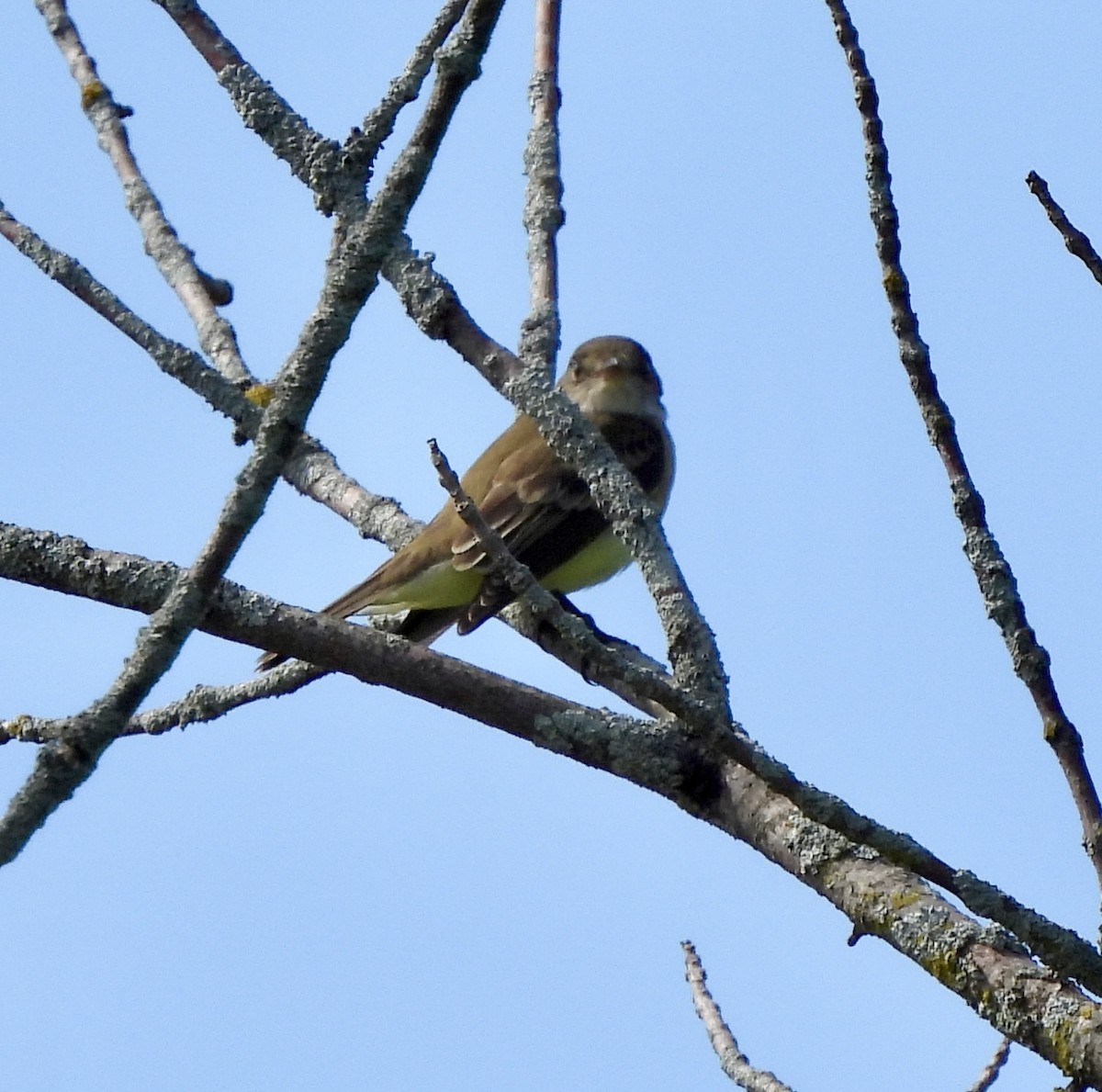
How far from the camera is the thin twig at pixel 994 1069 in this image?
3682mm

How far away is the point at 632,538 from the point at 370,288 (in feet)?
3.25

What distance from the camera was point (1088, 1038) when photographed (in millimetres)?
2402

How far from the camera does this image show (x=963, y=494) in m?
2.80

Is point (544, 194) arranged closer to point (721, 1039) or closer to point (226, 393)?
point (226, 393)

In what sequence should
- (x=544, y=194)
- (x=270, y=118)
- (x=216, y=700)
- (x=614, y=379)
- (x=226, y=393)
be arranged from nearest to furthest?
1. (x=226, y=393)
2. (x=270, y=118)
3. (x=216, y=700)
4. (x=544, y=194)
5. (x=614, y=379)

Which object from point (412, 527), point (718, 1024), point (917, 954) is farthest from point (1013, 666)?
point (412, 527)

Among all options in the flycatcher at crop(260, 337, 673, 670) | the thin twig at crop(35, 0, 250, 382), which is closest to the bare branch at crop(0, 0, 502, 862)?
the flycatcher at crop(260, 337, 673, 670)

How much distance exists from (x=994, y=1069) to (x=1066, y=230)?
6.58 ft

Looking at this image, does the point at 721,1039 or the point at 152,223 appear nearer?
the point at 721,1039

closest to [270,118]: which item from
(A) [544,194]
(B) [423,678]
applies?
(B) [423,678]

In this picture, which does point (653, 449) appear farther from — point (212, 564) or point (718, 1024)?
point (212, 564)

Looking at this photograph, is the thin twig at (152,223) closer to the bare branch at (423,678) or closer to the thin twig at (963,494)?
the bare branch at (423,678)

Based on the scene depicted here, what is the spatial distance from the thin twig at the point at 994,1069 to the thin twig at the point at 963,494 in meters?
1.35

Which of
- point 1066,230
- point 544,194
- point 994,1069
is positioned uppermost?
point 544,194
